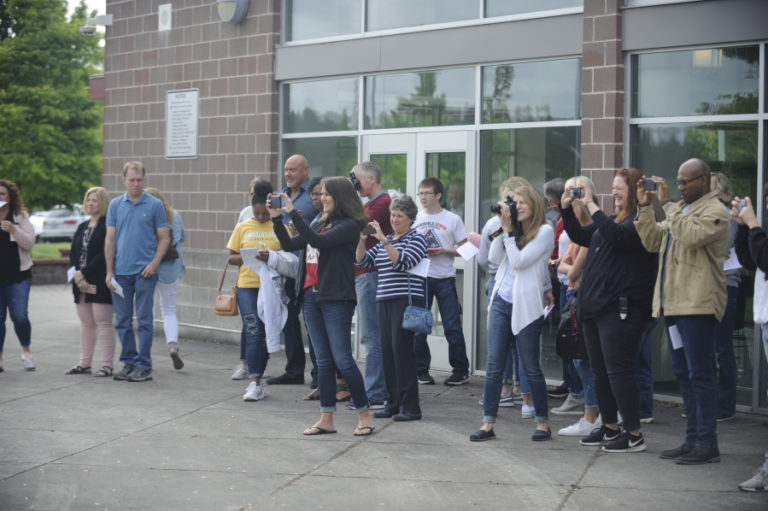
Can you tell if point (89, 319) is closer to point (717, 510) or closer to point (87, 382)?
point (87, 382)

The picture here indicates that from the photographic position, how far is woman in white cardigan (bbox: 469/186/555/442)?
6.87 m

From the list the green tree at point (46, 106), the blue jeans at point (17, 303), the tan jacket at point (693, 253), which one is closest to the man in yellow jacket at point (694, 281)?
the tan jacket at point (693, 253)

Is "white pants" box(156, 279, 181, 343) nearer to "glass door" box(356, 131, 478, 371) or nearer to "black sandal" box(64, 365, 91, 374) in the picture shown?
"black sandal" box(64, 365, 91, 374)

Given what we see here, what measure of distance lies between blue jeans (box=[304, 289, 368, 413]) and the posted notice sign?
5642 millimetres

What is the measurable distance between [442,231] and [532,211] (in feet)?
7.05

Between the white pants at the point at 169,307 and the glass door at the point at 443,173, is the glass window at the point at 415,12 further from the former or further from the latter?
the white pants at the point at 169,307

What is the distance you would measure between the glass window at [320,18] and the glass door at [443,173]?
56.4 inches

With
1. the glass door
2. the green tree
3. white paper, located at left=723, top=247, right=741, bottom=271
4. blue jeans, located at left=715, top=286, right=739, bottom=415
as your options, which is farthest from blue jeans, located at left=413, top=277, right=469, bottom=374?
the green tree

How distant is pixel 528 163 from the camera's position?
30.6 ft

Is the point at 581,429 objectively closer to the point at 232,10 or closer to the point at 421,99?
the point at 421,99

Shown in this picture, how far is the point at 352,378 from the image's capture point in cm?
703

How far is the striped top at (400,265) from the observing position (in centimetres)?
742

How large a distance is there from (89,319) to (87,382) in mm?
727

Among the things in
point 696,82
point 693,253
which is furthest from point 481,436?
point 696,82
